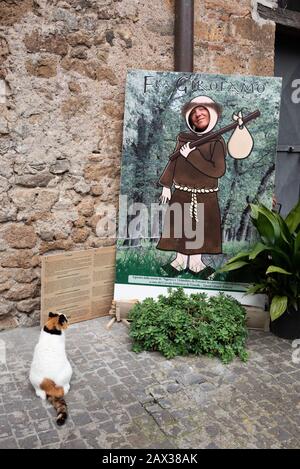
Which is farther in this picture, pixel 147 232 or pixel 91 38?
pixel 147 232

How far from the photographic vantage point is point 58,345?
268 cm

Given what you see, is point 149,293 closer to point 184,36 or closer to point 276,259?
point 276,259

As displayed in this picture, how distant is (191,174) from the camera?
3756mm

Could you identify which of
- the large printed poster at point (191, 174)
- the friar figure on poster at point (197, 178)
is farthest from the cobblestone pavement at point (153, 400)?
the friar figure on poster at point (197, 178)

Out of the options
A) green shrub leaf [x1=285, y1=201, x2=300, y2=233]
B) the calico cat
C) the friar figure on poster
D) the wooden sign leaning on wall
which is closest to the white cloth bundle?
the friar figure on poster

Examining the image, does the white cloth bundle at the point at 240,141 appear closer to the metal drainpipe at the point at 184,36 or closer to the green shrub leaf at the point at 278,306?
the metal drainpipe at the point at 184,36

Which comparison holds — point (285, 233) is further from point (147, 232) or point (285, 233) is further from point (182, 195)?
point (147, 232)

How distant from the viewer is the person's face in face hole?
12.2 ft

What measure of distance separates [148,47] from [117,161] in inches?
42.7

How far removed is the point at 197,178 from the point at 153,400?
1959mm

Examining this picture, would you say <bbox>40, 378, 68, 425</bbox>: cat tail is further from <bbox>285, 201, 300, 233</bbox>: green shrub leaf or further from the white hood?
the white hood

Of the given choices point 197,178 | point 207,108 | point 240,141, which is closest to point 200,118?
point 207,108
